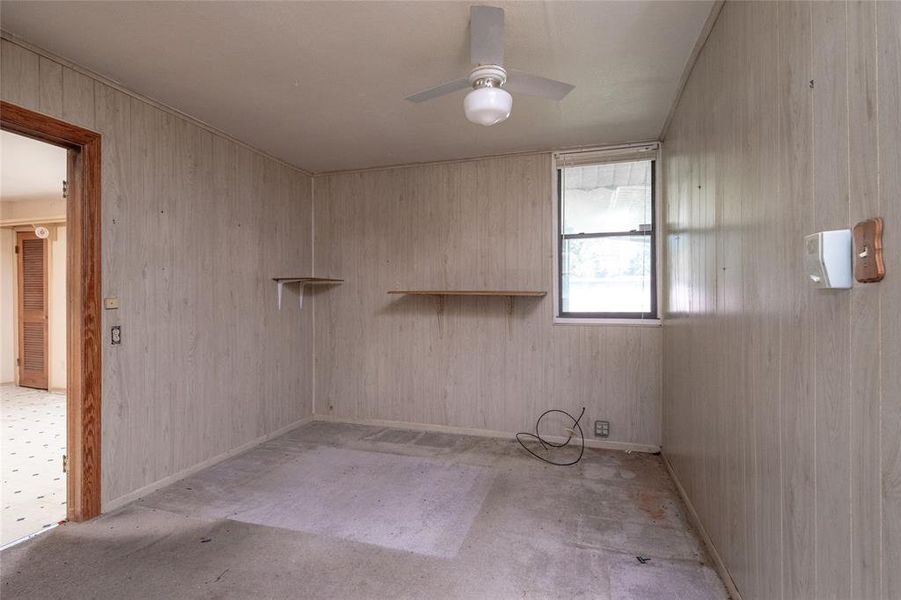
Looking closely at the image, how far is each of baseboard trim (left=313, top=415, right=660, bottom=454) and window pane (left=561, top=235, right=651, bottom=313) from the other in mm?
1153

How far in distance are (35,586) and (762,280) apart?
129 inches

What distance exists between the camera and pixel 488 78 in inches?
72.3

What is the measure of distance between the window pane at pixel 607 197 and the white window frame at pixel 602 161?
0.07 meters

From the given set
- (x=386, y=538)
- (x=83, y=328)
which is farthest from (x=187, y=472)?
(x=386, y=538)

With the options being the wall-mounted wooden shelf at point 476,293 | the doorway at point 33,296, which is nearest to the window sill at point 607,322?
the wall-mounted wooden shelf at point 476,293

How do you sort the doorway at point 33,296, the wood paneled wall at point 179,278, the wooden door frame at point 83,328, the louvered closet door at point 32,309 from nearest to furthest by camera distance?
the wooden door frame at point 83,328, the wood paneled wall at point 179,278, the doorway at point 33,296, the louvered closet door at point 32,309

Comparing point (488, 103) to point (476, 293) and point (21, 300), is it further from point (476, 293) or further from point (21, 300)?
point (21, 300)

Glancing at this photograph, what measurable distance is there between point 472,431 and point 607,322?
1.61 meters

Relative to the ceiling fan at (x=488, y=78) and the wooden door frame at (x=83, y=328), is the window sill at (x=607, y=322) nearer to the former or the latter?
the ceiling fan at (x=488, y=78)

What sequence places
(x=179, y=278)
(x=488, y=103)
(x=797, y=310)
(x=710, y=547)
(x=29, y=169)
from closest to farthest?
(x=797, y=310) → (x=488, y=103) → (x=710, y=547) → (x=179, y=278) → (x=29, y=169)

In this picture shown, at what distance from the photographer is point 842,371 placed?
981 mm

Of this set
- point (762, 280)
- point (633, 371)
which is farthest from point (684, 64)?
point (633, 371)

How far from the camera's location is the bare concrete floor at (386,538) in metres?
1.85

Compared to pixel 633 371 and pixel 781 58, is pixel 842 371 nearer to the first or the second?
pixel 781 58
